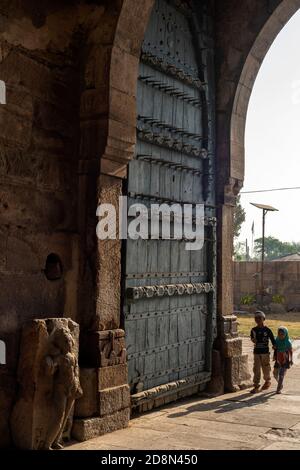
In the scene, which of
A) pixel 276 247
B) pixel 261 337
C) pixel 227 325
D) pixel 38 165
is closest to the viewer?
pixel 38 165

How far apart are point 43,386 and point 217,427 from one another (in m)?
1.86

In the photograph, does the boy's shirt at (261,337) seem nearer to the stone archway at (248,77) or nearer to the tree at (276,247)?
the stone archway at (248,77)

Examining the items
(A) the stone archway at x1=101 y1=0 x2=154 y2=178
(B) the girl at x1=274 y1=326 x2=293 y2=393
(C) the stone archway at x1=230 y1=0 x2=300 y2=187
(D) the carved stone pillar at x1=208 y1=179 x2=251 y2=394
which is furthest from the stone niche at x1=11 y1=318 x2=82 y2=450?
(C) the stone archway at x1=230 y1=0 x2=300 y2=187

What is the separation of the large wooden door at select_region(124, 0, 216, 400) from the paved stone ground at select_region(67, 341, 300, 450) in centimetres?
36

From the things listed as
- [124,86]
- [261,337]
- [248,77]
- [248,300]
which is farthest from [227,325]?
[248,300]

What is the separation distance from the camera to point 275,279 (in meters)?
22.1

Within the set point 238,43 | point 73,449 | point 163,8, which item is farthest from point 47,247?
point 238,43

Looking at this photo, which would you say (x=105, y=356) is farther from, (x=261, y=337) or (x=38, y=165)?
(x=261, y=337)

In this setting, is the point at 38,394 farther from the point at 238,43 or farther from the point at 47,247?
the point at 238,43

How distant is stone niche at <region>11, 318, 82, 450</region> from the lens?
175 inches

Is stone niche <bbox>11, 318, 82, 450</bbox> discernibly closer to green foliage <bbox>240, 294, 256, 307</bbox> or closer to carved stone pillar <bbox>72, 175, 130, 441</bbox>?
carved stone pillar <bbox>72, 175, 130, 441</bbox>

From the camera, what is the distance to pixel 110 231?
5.45 metres

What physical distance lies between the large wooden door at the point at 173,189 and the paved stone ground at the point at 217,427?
1.18ft

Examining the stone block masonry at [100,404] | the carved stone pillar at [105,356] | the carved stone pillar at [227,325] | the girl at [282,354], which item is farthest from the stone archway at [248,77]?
the stone block masonry at [100,404]
